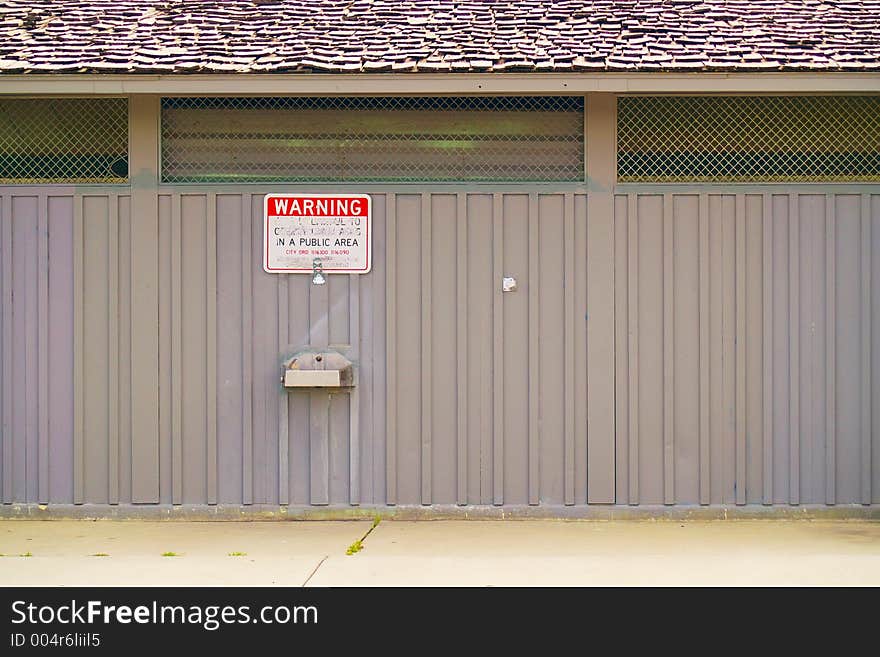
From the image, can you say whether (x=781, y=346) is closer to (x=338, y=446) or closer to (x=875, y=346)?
(x=875, y=346)

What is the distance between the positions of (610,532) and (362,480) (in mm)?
1807

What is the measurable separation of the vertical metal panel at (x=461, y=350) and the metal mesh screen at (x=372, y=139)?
434 mm

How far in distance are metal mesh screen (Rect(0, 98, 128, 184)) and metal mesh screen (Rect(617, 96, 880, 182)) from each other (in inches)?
143

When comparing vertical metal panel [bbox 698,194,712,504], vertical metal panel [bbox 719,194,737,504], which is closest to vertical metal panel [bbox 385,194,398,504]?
vertical metal panel [bbox 698,194,712,504]

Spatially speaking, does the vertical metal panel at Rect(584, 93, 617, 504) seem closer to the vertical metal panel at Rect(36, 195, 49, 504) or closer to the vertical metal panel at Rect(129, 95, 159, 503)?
the vertical metal panel at Rect(129, 95, 159, 503)

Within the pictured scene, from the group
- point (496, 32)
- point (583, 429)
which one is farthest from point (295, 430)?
point (496, 32)

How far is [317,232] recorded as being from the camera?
8.92 metres

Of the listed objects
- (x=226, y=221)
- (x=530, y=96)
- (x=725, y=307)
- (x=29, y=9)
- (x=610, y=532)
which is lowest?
(x=610, y=532)

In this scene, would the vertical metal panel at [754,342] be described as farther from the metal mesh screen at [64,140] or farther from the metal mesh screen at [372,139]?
the metal mesh screen at [64,140]

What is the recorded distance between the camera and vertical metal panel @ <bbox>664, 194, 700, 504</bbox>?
29.1ft

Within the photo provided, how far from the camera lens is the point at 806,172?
348 inches

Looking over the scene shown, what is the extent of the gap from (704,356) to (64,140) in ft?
15.9

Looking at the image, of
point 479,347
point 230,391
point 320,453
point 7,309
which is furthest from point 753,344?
point 7,309

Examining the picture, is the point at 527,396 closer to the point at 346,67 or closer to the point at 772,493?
the point at 772,493
